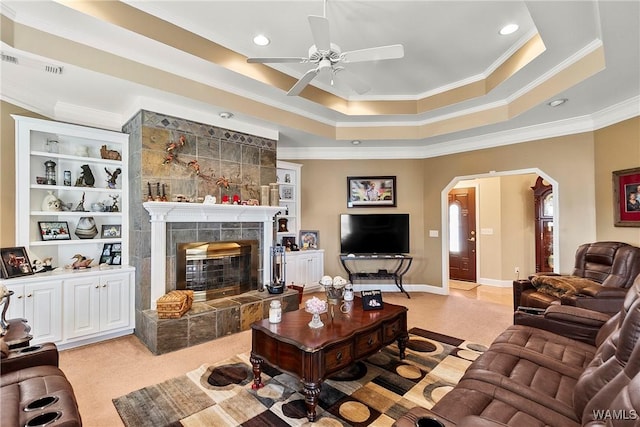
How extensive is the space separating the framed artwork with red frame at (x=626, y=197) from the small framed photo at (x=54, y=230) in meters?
6.76

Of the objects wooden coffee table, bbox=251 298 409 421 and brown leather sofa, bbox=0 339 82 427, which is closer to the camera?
brown leather sofa, bbox=0 339 82 427

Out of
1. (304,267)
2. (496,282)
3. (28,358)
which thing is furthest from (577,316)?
(496,282)

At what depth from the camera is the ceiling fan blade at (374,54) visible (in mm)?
2543

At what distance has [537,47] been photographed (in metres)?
3.20

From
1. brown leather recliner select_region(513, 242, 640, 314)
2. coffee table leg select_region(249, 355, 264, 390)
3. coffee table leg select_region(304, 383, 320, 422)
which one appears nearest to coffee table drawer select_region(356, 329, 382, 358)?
coffee table leg select_region(304, 383, 320, 422)

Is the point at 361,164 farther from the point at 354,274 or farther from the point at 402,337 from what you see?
the point at 402,337

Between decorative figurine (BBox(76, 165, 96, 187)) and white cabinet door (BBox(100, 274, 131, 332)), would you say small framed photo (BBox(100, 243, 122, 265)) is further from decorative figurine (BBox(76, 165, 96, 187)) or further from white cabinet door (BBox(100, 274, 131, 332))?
decorative figurine (BBox(76, 165, 96, 187))

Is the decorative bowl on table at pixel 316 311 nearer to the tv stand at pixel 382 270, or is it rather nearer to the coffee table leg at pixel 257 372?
the coffee table leg at pixel 257 372

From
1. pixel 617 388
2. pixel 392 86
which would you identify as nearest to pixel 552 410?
→ pixel 617 388

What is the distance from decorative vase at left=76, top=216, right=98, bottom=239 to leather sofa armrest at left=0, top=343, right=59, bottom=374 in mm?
2003

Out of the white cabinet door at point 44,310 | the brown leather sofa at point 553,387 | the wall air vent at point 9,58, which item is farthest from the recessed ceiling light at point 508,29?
the white cabinet door at point 44,310

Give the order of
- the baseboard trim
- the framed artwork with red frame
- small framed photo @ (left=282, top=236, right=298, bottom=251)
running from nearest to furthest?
the framed artwork with red frame < small framed photo @ (left=282, top=236, right=298, bottom=251) < the baseboard trim

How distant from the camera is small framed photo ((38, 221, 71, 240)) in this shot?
347 centimetres

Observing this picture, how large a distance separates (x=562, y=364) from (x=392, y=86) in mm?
3910
